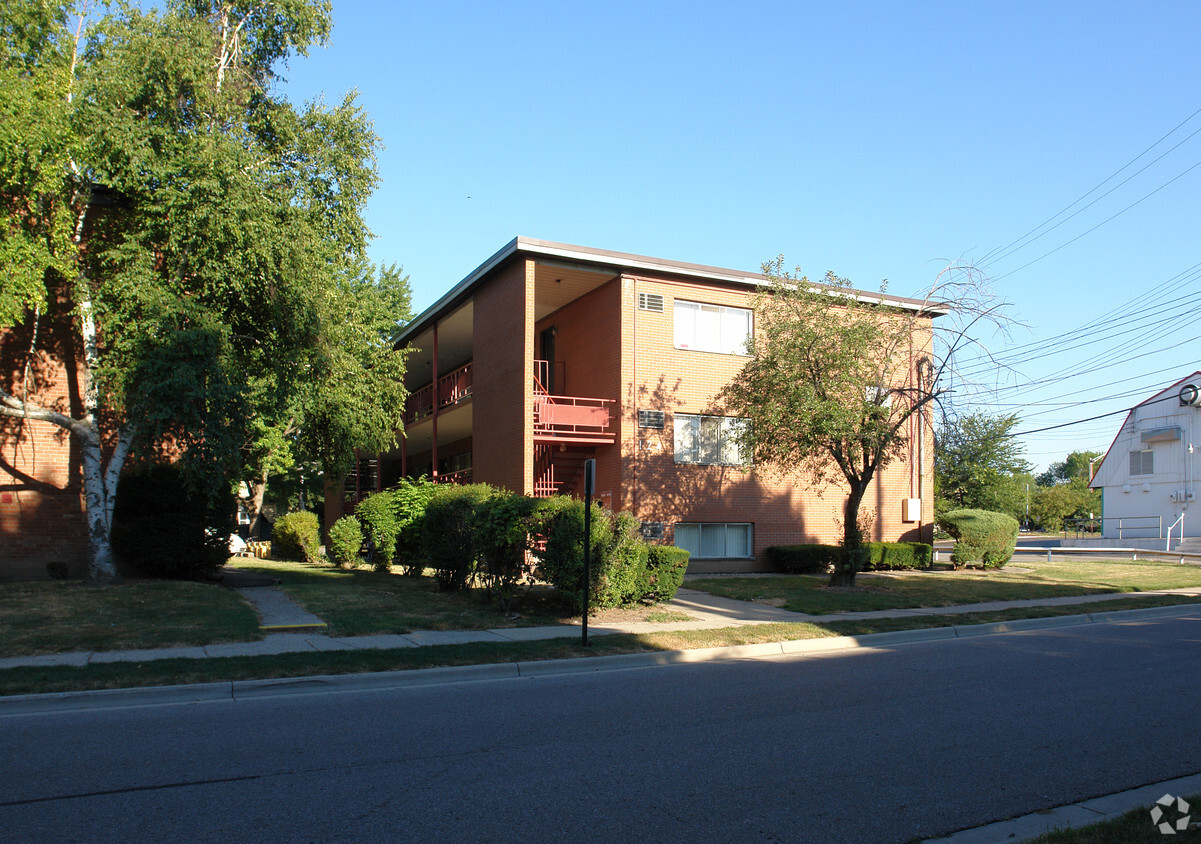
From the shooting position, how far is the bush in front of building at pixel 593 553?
13859mm

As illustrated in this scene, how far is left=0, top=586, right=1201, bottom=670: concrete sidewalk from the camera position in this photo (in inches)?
412

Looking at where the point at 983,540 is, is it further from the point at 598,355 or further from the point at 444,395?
the point at 444,395

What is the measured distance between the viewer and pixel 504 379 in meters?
24.7

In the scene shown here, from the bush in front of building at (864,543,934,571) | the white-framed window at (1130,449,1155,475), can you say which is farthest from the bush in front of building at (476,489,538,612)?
the white-framed window at (1130,449,1155,475)

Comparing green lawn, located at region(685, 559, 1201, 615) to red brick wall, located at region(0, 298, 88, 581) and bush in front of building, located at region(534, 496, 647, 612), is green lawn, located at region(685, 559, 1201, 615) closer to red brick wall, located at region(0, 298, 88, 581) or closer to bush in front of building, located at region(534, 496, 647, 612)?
bush in front of building, located at region(534, 496, 647, 612)

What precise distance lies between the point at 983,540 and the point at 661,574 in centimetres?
1451

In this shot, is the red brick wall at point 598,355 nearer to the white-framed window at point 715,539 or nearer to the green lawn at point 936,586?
the white-framed window at point 715,539

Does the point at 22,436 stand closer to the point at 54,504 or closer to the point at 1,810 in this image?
the point at 54,504

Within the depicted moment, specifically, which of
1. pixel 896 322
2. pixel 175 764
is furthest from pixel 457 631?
pixel 896 322

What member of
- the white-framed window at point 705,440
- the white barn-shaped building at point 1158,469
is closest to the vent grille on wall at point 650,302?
the white-framed window at point 705,440

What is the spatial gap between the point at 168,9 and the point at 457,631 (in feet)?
46.0

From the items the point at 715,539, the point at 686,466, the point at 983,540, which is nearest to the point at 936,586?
the point at 715,539

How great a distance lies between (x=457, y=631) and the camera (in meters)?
12.8

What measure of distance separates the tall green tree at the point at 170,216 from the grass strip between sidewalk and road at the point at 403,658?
587 cm
